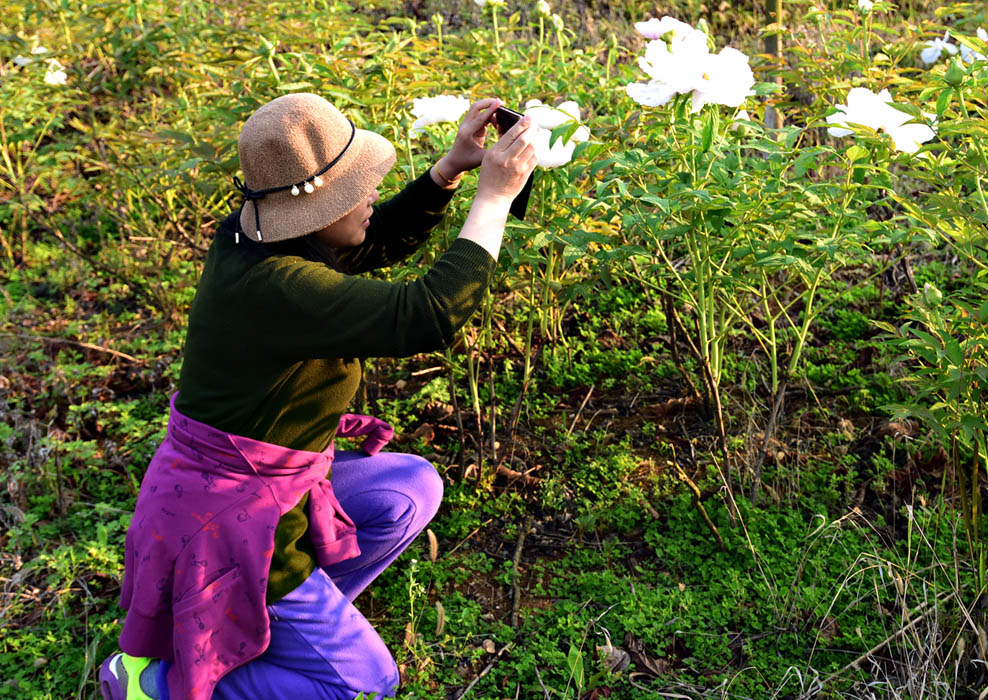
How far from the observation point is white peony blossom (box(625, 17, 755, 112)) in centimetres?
149

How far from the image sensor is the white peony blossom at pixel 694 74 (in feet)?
4.88

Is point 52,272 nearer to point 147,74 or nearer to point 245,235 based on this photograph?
point 147,74

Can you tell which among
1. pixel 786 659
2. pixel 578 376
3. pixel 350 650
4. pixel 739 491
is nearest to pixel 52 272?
pixel 578 376

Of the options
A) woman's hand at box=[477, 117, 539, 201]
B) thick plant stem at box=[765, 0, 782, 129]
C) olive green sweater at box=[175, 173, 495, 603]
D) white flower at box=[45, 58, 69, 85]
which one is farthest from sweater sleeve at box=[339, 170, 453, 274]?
white flower at box=[45, 58, 69, 85]

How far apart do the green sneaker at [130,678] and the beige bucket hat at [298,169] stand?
914 mm

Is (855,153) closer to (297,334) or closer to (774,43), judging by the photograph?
(297,334)

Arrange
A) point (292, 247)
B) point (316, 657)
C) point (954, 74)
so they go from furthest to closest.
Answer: point (316, 657)
point (292, 247)
point (954, 74)

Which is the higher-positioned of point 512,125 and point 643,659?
point 512,125

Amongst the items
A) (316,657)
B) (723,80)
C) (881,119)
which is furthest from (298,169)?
(881,119)

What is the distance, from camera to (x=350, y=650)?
68.5 inches

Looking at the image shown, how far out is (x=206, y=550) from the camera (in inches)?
63.9

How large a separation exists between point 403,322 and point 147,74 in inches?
81.6

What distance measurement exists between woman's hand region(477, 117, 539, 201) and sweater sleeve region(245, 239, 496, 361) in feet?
0.35

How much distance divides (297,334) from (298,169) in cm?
30
